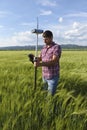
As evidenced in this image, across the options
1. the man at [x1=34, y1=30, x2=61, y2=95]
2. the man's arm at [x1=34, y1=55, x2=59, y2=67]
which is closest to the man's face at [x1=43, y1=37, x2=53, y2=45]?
the man at [x1=34, y1=30, x2=61, y2=95]

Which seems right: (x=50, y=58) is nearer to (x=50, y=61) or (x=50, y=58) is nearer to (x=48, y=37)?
(x=50, y=61)

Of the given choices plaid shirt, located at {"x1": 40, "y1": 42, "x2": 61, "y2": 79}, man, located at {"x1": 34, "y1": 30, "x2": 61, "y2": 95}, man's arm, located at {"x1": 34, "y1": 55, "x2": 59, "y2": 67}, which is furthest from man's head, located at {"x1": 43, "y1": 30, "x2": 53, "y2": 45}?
man's arm, located at {"x1": 34, "y1": 55, "x2": 59, "y2": 67}

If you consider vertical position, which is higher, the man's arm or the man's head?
the man's head

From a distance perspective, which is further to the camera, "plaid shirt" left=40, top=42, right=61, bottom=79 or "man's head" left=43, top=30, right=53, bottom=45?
"plaid shirt" left=40, top=42, right=61, bottom=79

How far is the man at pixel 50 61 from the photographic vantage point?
211 inches

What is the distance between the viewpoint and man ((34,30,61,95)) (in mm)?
5363

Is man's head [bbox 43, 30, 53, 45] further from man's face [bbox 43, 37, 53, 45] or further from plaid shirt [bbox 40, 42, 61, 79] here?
plaid shirt [bbox 40, 42, 61, 79]

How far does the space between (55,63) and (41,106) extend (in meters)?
1.36

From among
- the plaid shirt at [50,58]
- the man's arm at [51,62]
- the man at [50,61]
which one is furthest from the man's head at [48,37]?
the man's arm at [51,62]

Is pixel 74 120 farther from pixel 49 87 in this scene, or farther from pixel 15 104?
pixel 49 87

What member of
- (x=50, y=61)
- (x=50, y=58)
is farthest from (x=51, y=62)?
(x=50, y=58)

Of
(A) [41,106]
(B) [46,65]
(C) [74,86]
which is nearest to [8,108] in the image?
(A) [41,106]

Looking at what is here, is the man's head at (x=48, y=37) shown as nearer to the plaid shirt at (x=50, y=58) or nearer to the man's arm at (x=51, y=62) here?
the plaid shirt at (x=50, y=58)

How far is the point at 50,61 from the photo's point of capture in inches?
212
